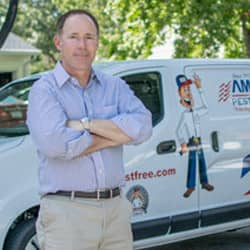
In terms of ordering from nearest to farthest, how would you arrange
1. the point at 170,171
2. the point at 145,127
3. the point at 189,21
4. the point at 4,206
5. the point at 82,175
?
the point at 82,175, the point at 145,127, the point at 4,206, the point at 170,171, the point at 189,21

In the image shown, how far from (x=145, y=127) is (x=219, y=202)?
260 centimetres

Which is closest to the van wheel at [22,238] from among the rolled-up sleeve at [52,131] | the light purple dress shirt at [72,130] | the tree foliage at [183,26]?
the light purple dress shirt at [72,130]

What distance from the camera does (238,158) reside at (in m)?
5.85

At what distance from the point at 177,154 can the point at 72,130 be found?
2418mm

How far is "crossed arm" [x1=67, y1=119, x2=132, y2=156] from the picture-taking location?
3062 millimetres

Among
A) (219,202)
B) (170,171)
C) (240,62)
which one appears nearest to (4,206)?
(170,171)

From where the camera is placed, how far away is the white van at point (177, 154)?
470 cm

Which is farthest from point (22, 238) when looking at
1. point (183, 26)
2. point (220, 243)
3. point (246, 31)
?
point (246, 31)

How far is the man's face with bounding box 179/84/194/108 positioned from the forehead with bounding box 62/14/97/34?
2475 mm

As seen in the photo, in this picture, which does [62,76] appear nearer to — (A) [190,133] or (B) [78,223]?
(B) [78,223]

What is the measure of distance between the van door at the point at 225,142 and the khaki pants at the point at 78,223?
2.49 m

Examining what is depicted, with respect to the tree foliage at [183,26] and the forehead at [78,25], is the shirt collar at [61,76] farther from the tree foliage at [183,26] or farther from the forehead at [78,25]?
the tree foliage at [183,26]

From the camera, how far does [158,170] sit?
525 cm

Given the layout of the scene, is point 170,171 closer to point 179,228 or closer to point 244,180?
point 179,228
